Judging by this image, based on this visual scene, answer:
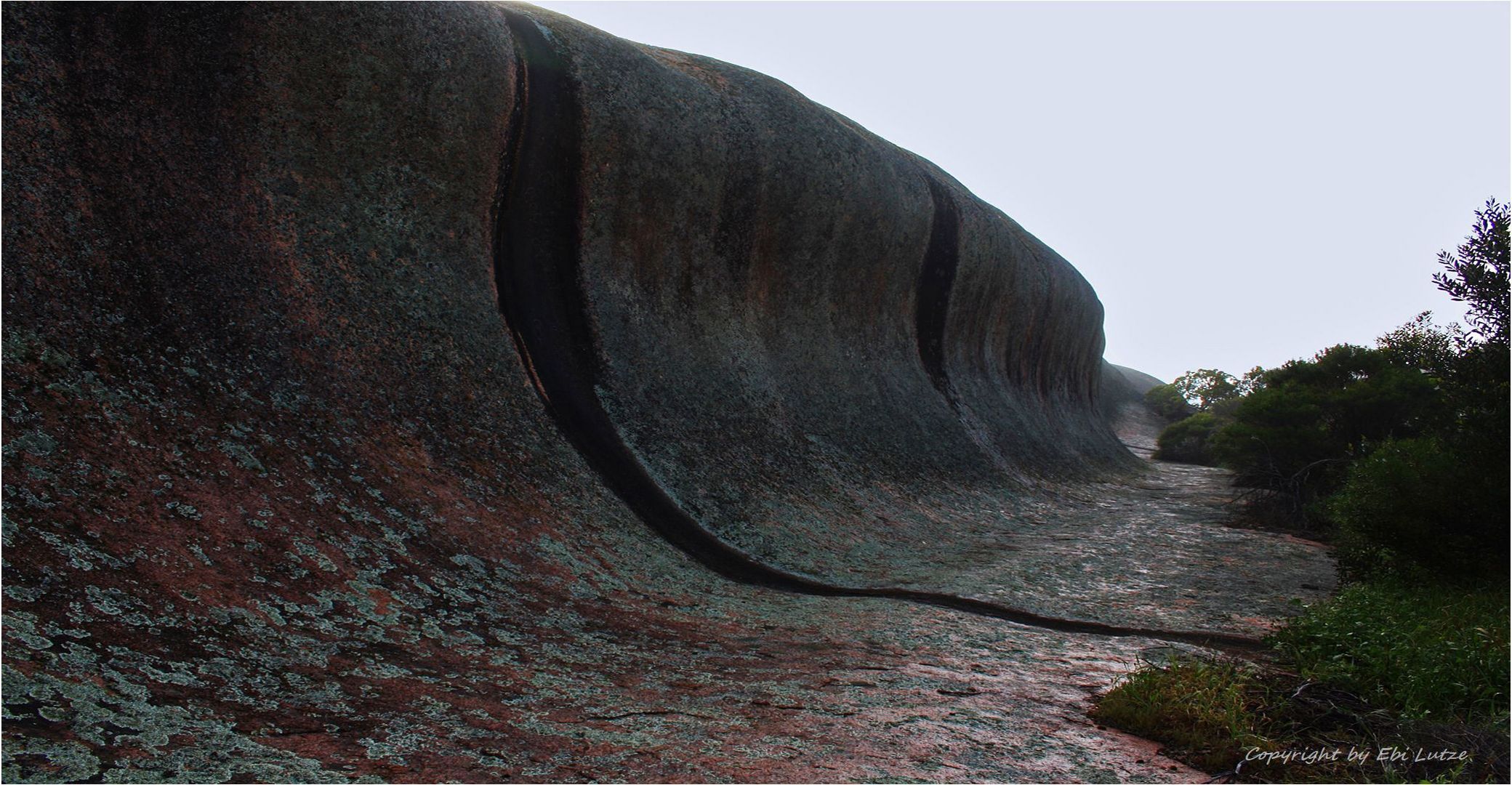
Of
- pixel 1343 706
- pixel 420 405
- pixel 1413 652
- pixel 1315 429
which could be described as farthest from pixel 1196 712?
pixel 1315 429

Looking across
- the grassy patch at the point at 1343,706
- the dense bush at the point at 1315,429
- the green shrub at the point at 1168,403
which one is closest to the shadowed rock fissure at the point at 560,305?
the grassy patch at the point at 1343,706

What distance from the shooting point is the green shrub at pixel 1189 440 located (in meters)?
34.2

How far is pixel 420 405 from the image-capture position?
26.3 ft

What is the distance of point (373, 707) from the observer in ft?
13.4

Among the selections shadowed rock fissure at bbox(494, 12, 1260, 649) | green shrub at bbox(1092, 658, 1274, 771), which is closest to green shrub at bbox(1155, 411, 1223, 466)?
shadowed rock fissure at bbox(494, 12, 1260, 649)

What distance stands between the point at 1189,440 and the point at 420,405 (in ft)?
110

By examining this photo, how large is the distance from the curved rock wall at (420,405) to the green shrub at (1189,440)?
22744 millimetres

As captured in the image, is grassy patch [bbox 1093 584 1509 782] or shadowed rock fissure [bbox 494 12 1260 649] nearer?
grassy patch [bbox 1093 584 1509 782]

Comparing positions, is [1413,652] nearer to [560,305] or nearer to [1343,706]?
[1343,706]

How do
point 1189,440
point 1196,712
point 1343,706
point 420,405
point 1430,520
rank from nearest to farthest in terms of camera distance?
point 1196,712
point 1343,706
point 420,405
point 1430,520
point 1189,440

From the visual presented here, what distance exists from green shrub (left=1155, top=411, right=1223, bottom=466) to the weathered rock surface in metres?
21.7

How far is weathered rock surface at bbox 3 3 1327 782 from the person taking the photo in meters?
4.14

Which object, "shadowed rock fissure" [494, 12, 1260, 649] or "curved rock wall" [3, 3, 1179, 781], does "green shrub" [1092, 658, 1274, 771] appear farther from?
"shadowed rock fissure" [494, 12, 1260, 649]

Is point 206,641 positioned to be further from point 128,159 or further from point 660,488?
point 660,488
